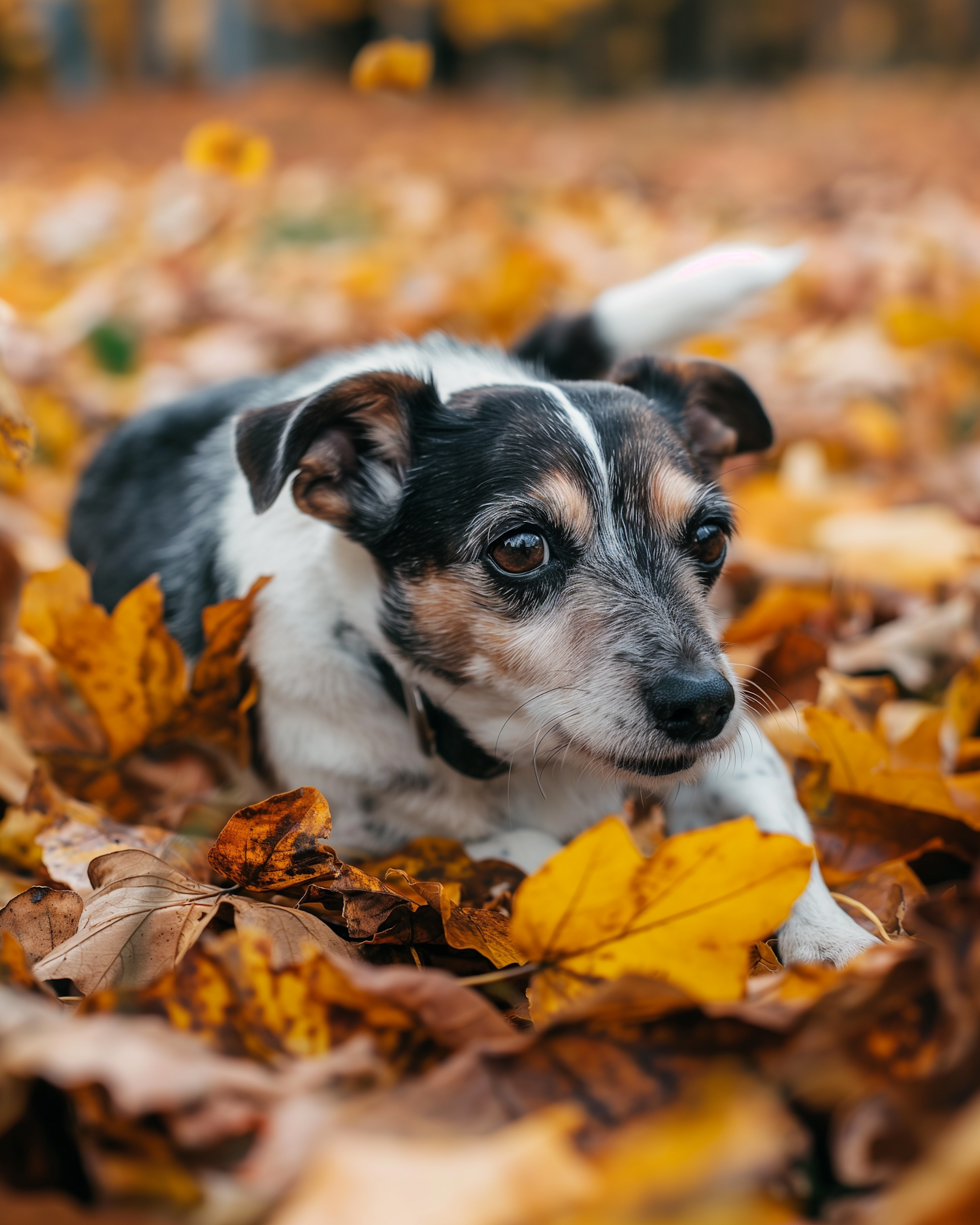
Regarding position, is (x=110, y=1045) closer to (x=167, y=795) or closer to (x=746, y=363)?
(x=167, y=795)

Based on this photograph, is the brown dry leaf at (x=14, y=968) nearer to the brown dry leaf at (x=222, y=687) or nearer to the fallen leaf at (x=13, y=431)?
the fallen leaf at (x=13, y=431)

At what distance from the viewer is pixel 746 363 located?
5383 millimetres

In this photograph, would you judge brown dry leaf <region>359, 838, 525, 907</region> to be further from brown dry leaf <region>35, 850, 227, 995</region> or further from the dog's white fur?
brown dry leaf <region>35, 850, 227, 995</region>

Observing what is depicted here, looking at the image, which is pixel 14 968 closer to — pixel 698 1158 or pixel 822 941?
pixel 698 1158

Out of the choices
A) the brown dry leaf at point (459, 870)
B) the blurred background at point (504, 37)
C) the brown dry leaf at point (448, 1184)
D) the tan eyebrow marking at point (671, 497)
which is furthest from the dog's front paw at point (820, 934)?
the blurred background at point (504, 37)

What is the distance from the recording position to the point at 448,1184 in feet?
2.57

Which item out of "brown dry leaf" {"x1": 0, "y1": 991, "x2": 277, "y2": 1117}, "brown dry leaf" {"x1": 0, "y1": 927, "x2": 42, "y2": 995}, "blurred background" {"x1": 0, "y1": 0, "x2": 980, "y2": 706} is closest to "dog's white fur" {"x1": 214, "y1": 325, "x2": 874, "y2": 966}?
"blurred background" {"x1": 0, "y1": 0, "x2": 980, "y2": 706}

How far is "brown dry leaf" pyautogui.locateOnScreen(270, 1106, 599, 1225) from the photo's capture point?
30.4 inches

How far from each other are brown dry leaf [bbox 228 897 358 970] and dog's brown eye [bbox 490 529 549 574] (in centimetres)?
80

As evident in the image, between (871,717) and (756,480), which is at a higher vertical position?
(871,717)

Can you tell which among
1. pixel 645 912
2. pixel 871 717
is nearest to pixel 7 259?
pixel 871 717

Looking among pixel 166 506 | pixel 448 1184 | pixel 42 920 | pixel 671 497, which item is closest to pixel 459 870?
pixel 42 920

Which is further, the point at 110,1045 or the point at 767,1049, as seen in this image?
the point at 767,1049

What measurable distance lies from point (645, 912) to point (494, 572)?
0.94m
